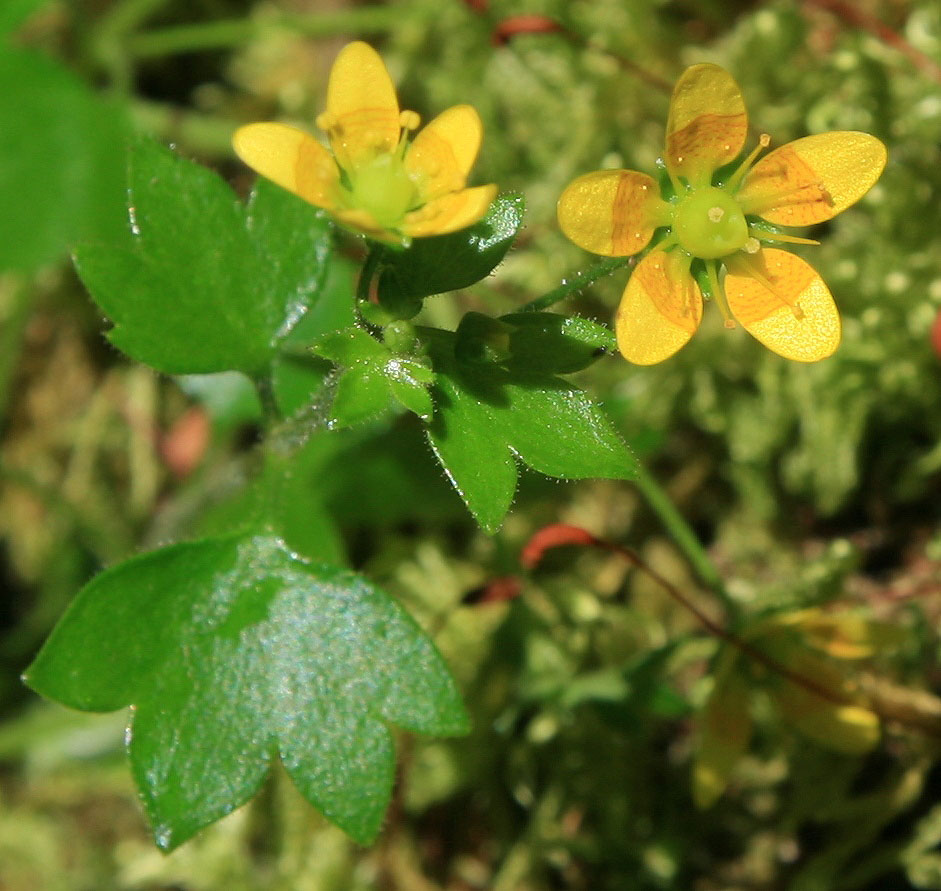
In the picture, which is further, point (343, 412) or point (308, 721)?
point (308, 721)

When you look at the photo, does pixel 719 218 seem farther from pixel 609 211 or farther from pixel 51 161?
pixel 51 161

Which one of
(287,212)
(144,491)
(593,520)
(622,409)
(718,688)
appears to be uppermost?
(287,212)

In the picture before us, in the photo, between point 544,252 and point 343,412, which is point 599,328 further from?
point 544,252

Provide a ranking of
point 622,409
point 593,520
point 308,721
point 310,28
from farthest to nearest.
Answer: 1. point 310,28
2. point 593,520
3. point 622,409
4. point 308,721

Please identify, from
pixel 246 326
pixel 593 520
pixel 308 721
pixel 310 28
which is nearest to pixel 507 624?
pixel 593 520

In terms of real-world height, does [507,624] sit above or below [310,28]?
below

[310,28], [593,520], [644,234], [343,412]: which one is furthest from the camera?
[310,28]

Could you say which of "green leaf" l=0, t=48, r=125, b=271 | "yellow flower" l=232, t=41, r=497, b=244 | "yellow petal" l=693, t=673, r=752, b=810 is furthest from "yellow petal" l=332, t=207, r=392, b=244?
"green leaf" l=0, t=48, r=125, b=271

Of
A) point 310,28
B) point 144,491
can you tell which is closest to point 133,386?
point 144,491
